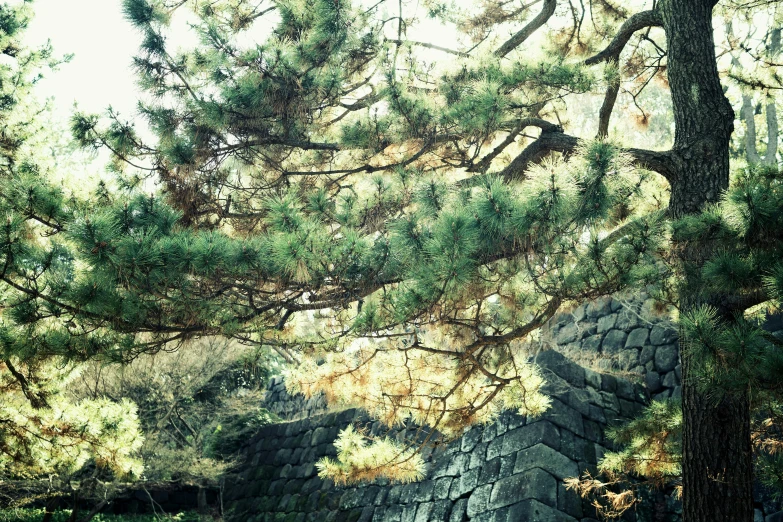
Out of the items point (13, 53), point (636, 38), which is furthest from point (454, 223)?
point (13, 53)

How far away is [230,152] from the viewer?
12.4 feet

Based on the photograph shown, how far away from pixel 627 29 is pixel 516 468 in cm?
302

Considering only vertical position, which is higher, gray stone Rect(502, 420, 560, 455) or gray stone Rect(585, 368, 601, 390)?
gray stone Rect(585, 368, 601, 390)

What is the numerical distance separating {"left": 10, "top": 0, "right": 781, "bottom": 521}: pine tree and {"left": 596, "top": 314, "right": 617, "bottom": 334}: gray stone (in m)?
2.42

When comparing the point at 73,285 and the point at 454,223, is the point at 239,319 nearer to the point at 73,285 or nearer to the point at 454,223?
the point at 73,285

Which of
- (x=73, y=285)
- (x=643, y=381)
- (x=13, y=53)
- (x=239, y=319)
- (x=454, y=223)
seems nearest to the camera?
(x=454, y=223)

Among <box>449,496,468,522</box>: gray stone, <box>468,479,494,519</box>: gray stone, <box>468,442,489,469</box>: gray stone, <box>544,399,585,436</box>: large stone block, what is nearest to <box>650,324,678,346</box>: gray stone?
<box>544,399,585,436</box>: large stone block

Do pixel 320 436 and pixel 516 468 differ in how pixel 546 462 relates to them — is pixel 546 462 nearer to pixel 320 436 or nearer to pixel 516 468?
pixel 516 468

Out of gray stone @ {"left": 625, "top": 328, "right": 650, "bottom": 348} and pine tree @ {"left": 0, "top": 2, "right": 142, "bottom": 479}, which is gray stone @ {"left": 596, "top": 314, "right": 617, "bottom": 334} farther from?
pine tree @ {"left": 0, "top": 2, "right": 142, "bottom": 479}

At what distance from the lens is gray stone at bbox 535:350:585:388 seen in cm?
524

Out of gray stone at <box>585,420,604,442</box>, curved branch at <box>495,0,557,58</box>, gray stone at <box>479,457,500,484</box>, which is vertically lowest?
gray stone at <box>479,457,500,484</box>

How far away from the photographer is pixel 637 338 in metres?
6.08

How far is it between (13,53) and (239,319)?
5.23 meters

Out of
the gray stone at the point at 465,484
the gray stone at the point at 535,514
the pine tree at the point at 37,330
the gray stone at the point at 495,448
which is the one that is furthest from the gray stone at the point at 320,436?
the gray stone at the point at 535,514
